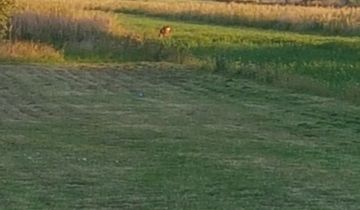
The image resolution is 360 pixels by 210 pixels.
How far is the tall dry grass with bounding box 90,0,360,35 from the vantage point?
5372 centimetres

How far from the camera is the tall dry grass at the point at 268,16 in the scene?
5372cm

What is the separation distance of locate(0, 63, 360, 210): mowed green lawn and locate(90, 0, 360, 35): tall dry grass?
2620cm

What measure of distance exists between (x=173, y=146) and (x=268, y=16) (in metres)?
42.6

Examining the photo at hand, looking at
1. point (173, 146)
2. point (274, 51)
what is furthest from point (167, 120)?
point (274, 51)

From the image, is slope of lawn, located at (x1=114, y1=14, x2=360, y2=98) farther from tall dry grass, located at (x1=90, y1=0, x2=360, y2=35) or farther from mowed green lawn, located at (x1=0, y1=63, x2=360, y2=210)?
mowed green lawn, located at (x1=0, y1=63, x2=360, y2=210)

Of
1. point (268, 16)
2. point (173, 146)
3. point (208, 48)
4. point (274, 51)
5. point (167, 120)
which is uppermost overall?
point (173, 146)

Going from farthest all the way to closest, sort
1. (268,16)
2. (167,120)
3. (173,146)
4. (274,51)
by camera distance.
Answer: (268,16) < (274,51) < (167,120) < (173,146)

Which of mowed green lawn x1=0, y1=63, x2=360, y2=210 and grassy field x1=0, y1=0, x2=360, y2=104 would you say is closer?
mowed green lawn x1=0, y1=63, x2=360, y2=210

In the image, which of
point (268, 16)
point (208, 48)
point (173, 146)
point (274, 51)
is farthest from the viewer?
point (268, 16)

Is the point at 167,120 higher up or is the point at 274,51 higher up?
the point at 167,120

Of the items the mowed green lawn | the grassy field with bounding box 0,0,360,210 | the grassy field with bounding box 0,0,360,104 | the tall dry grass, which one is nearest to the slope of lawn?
the grassy field with bounding box 0,0,360,104

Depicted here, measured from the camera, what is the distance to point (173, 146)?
53.8 ft

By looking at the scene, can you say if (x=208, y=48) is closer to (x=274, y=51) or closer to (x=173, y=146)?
(x=274, y=51)

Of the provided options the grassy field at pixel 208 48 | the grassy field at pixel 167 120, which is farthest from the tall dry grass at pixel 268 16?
the grassy field at pixel 167 120
